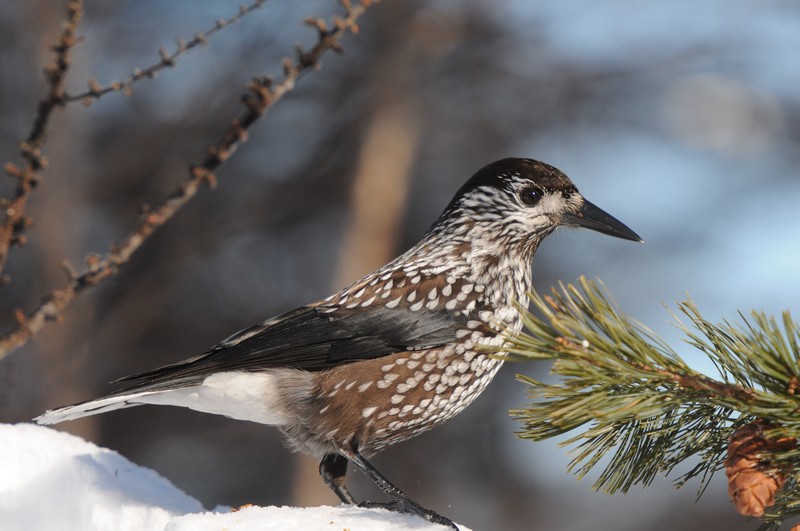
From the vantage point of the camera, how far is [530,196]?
299 centimetres

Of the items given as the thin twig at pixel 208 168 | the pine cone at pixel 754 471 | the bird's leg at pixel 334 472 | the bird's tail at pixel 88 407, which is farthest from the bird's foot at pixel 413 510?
the thin twig at pixel 208 168

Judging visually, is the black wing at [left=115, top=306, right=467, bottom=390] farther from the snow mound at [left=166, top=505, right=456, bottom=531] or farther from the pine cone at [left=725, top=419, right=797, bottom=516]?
the pine cone at [left=725, top=419, right=797, bottom=516]

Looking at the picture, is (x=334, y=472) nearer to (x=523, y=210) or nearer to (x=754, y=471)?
(x=523, y=210)

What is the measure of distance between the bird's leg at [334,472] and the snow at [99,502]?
0.40 metres

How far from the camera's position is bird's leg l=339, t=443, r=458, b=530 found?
231 centimetres

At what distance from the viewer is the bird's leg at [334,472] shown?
2.79m

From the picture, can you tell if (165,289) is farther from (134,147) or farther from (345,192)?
(345,192)

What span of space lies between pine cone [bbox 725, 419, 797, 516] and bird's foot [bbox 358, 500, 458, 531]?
89cm

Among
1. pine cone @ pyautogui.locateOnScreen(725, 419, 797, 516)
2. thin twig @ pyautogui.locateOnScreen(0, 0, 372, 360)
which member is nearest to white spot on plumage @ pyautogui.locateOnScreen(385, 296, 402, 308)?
thin twig @ pyautogui.locateOnScreen(0, 0, 372, 360)

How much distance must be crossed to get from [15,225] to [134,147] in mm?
5632

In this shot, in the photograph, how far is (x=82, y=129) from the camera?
7359mm

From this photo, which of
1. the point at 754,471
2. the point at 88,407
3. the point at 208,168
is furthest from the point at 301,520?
the point at 754,471

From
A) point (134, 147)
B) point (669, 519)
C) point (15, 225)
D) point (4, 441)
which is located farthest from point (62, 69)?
point (669, 519)

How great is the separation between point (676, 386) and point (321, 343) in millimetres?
1343
